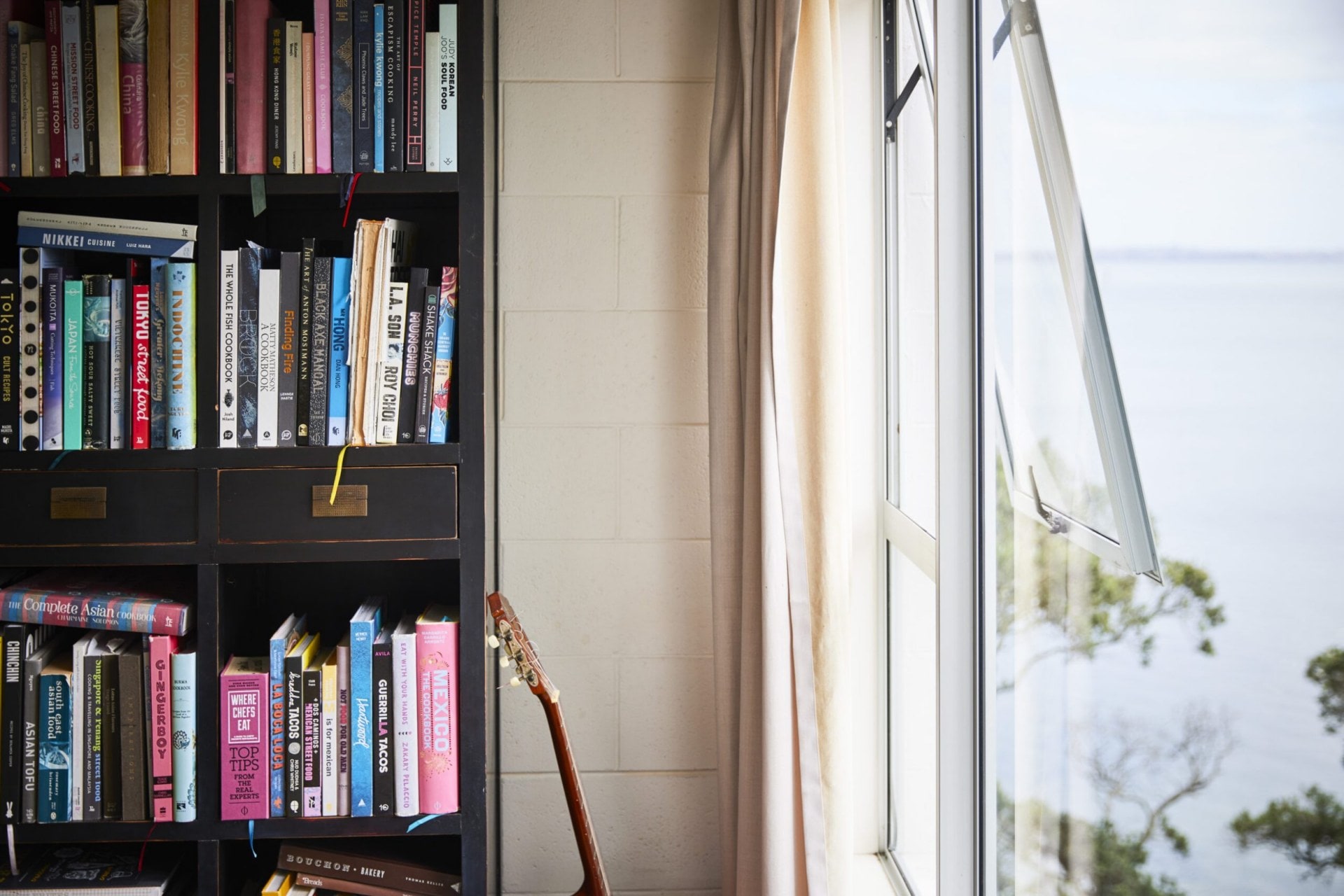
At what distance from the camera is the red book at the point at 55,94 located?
1.34 metres

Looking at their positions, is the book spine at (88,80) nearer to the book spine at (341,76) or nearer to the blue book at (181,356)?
the blue book at (181,356)

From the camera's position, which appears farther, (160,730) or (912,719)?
(912,719)

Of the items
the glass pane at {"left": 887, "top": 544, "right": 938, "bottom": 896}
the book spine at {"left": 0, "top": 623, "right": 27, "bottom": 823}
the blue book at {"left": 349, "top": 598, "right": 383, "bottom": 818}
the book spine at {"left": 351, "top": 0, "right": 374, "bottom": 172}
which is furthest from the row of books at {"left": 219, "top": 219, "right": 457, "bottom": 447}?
the glass pane at {"left": 887, "top": 544, "right": 938, "bottom": 896}

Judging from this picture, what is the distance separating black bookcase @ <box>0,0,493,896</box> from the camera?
1356 millimetres

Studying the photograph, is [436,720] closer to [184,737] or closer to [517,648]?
[517,648]

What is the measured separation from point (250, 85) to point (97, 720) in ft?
3.41

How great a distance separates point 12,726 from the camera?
4.45 feet

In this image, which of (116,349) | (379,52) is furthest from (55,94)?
(379,52)

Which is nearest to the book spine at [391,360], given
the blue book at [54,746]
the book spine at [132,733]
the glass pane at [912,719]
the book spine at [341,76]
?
the book spine at [341,76]

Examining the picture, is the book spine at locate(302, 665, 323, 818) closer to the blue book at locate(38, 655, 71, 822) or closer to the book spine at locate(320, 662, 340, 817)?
the book spine at locate(320, 662, 340, 817)

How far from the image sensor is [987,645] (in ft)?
3.71

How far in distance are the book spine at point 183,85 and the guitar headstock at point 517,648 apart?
854mm

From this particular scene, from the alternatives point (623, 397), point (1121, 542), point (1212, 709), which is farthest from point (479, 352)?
point (1212, 709)

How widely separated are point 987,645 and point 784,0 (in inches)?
39.3
